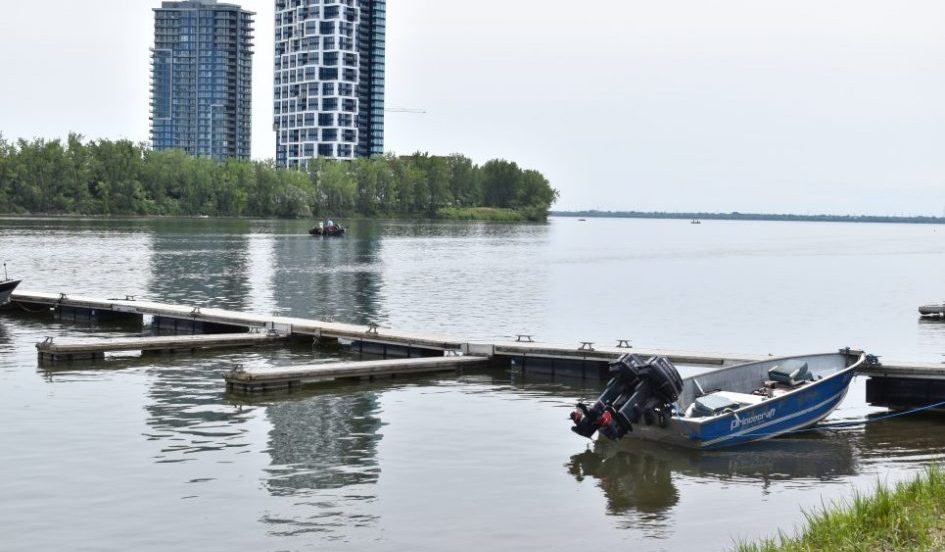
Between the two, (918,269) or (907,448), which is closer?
(907,448)

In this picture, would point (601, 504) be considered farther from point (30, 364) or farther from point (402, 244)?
point (402, 244)

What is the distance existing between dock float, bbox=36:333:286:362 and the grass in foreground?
25262mm

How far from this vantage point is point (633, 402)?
23.3 m

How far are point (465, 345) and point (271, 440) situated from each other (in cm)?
1115

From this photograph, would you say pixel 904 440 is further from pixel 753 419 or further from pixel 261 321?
pixel 261 321

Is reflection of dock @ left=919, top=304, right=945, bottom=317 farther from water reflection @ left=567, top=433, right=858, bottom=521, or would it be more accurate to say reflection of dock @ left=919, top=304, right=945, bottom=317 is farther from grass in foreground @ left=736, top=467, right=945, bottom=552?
grass in foreground @ left=736, top=467, right=945, bottom=552

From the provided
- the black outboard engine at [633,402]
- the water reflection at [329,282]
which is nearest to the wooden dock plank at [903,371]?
the black outboard engine at [633,402]

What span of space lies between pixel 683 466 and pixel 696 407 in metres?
2.00

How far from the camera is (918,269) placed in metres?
109

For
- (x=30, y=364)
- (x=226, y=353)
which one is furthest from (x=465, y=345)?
(x=30, y=364)

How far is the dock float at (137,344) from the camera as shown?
3350cm

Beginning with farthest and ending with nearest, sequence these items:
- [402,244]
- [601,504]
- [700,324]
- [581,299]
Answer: [402,244] → [581,299] → [700,324] → [601,504]

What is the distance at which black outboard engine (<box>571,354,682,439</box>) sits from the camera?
23109 mm

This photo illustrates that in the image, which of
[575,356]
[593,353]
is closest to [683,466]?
[593,353]
